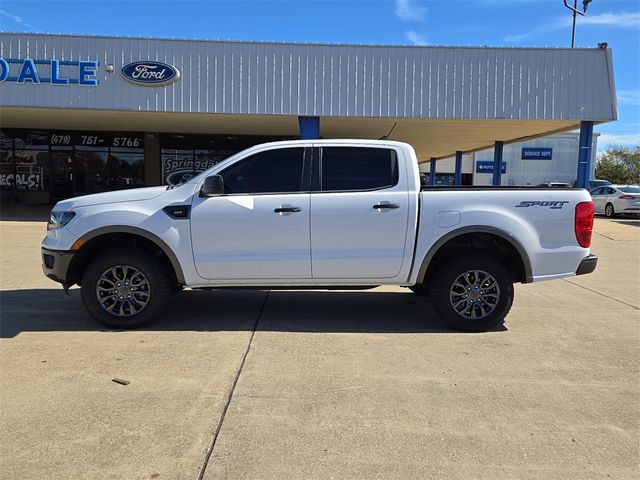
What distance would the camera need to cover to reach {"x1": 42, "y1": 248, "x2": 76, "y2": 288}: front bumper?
5.21 metres

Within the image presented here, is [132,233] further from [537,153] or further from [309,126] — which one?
[537,153]

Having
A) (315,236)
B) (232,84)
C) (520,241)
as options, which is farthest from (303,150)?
(232,84)

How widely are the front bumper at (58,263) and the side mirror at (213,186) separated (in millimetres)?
1492

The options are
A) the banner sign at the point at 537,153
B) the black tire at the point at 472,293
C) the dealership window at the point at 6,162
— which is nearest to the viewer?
the black tire at the point at 472,293

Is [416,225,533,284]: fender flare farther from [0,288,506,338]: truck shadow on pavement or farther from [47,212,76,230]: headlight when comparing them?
[47,212,76,230]: headlight

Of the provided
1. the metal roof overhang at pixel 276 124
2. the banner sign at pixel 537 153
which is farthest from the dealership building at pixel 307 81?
the banner sign at pixel 537 153

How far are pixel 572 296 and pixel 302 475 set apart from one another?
595 centimetres

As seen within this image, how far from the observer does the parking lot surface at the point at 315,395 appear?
293cm

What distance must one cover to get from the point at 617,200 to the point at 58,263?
80.1 feet

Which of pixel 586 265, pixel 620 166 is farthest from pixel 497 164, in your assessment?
pixel 620 166

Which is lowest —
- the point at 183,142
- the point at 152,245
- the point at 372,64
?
the point at 152,245

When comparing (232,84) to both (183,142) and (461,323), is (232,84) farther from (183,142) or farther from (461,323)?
(461,323)

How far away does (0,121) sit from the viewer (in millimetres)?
19516

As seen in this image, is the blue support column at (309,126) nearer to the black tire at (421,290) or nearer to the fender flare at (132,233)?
the black tire at (421,290)
